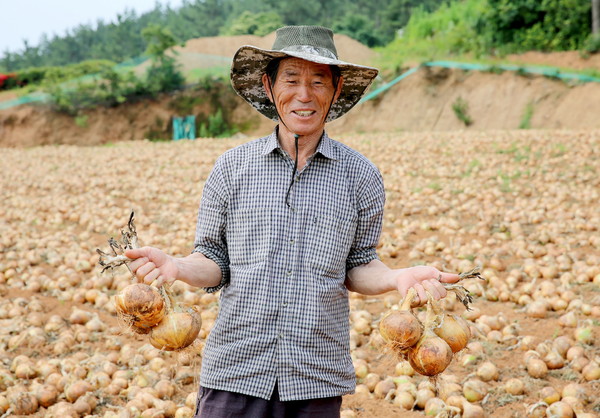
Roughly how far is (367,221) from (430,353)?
52 cm

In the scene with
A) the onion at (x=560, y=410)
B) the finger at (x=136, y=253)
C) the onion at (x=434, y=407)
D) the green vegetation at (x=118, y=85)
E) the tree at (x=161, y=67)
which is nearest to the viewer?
the finger at (x=136, y=253)

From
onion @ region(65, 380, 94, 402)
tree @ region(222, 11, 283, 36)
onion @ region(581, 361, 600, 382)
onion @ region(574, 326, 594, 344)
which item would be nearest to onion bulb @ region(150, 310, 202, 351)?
onion @ region(65, 380, 94, 402)

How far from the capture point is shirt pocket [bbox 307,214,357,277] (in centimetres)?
188

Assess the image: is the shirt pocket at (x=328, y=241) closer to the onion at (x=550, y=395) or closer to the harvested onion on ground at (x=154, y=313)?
the harvested onion on ground at (x=154, y=313)

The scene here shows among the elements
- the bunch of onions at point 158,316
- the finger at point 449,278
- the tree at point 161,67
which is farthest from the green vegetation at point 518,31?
the bunch of onions at point 158,316

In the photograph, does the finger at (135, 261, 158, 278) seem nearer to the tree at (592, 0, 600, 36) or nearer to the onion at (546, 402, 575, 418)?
the onion at (546, 402, 575, 418)

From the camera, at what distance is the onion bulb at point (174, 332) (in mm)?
1834

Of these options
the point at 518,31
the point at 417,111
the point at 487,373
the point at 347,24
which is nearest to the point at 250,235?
the point at 487,373

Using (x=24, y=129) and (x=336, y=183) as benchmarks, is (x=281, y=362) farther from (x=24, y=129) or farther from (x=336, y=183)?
(x=24, y=129)

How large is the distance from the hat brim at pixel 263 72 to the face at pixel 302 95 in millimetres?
57

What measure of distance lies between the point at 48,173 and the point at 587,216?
10304 mm

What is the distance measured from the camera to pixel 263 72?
6.86 ft

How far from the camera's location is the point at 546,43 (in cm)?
2231

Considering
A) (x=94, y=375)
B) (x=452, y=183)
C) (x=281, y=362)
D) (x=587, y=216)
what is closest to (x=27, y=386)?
(x=94, y=375)
